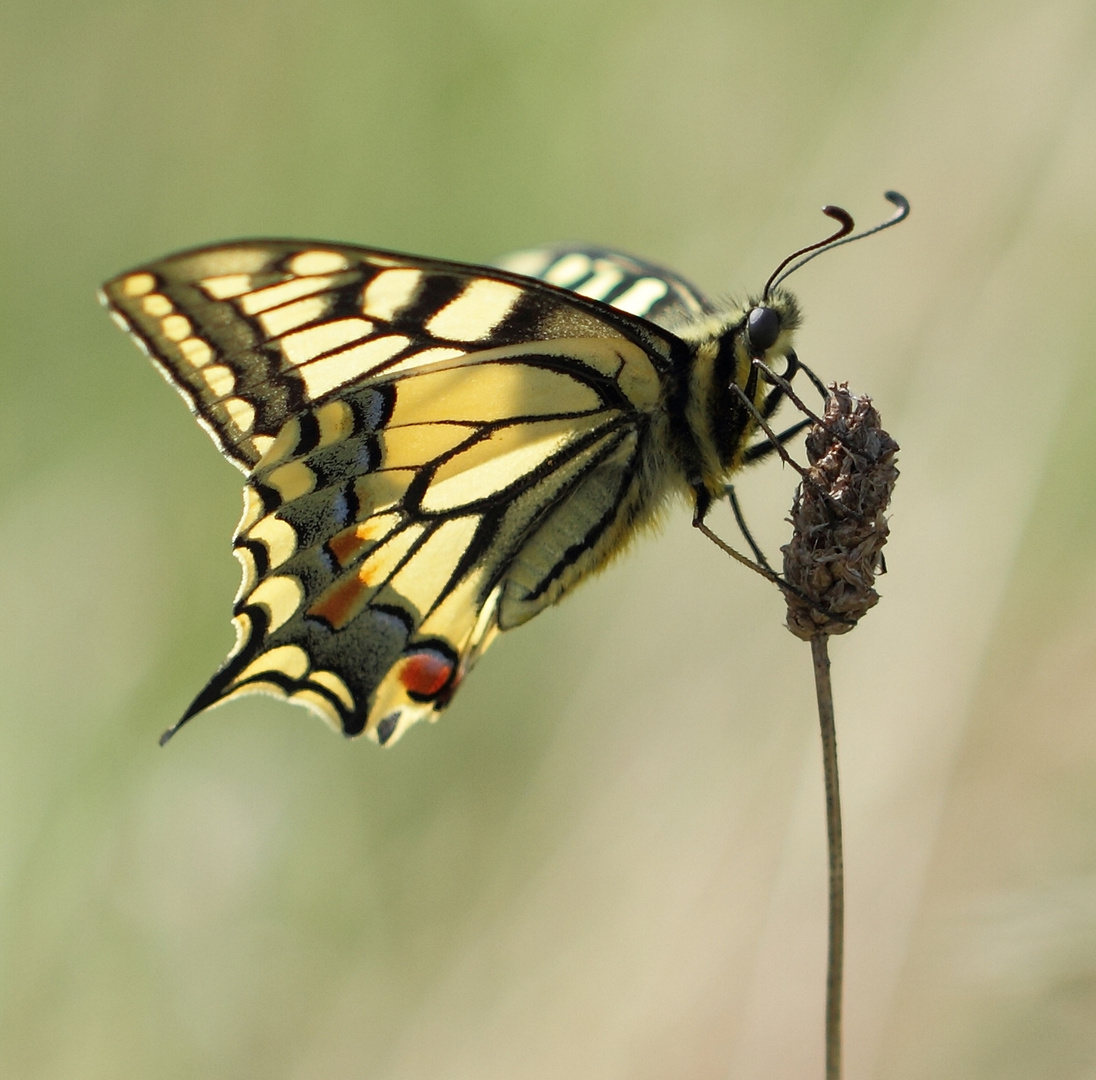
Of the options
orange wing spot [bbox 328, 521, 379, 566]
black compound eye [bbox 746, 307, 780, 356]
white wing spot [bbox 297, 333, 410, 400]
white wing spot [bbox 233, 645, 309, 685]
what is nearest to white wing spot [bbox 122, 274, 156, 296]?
white wing spot [bbox 297, 333, 410, 400]

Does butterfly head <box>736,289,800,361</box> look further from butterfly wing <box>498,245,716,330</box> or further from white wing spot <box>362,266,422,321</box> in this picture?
white wing spot <box>362,266,422,321</box>

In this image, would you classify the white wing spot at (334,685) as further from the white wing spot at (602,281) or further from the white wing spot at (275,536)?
the white wing spot at (602,281)

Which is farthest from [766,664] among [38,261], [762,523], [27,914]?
[38,261]

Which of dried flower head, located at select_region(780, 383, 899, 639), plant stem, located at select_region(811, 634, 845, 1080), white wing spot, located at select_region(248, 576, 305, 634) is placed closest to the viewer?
plant stem, located at select_region(811, 634, 845, 1080)

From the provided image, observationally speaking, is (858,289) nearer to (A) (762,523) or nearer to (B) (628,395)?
(A) (762,523)

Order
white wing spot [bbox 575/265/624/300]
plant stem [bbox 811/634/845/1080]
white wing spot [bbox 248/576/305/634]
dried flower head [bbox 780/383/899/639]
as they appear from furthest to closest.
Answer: white wing spot [bbox 575/265/624/300]
white wing spot [bbox 248/576/305/634]
dried flower head [bbox 780/383/899/639]
plant stem [bbox 811/634/845/1080]

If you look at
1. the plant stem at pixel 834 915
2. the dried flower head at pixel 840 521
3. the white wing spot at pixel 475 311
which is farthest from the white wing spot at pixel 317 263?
the plant stem at pixel 834 915

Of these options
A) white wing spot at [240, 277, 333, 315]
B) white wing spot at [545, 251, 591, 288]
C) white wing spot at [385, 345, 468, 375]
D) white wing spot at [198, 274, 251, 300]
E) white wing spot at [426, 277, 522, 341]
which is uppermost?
white wing spot at [545, 251, 591, 288]
